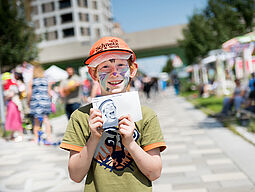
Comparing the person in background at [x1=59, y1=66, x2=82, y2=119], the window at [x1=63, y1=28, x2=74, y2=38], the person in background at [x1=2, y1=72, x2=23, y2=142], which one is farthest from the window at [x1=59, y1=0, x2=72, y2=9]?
the person in background at [x1=59, y1=66, x2=82, y2=119]

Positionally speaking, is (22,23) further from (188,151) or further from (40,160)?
(188,151)

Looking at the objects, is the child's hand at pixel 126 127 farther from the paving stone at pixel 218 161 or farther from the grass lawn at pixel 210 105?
the grass lawn at pixel 210 105

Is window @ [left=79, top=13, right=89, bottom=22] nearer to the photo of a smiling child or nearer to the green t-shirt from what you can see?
the green t-shirt

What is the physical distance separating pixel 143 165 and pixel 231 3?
42.0 ft

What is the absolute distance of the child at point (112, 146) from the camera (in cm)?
161

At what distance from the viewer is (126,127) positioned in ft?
4.82

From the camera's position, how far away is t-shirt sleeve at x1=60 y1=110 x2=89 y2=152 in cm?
162

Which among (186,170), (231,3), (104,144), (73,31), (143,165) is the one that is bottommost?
(186,170)

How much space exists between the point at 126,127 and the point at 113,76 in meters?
0.32

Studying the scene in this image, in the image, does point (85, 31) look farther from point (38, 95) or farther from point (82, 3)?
point (38, 95)

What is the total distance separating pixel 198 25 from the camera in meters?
20.4

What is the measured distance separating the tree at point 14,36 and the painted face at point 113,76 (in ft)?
49.8

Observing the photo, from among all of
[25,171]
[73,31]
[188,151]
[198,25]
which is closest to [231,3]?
[198,25]

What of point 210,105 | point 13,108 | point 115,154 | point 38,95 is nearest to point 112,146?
point 115,154
